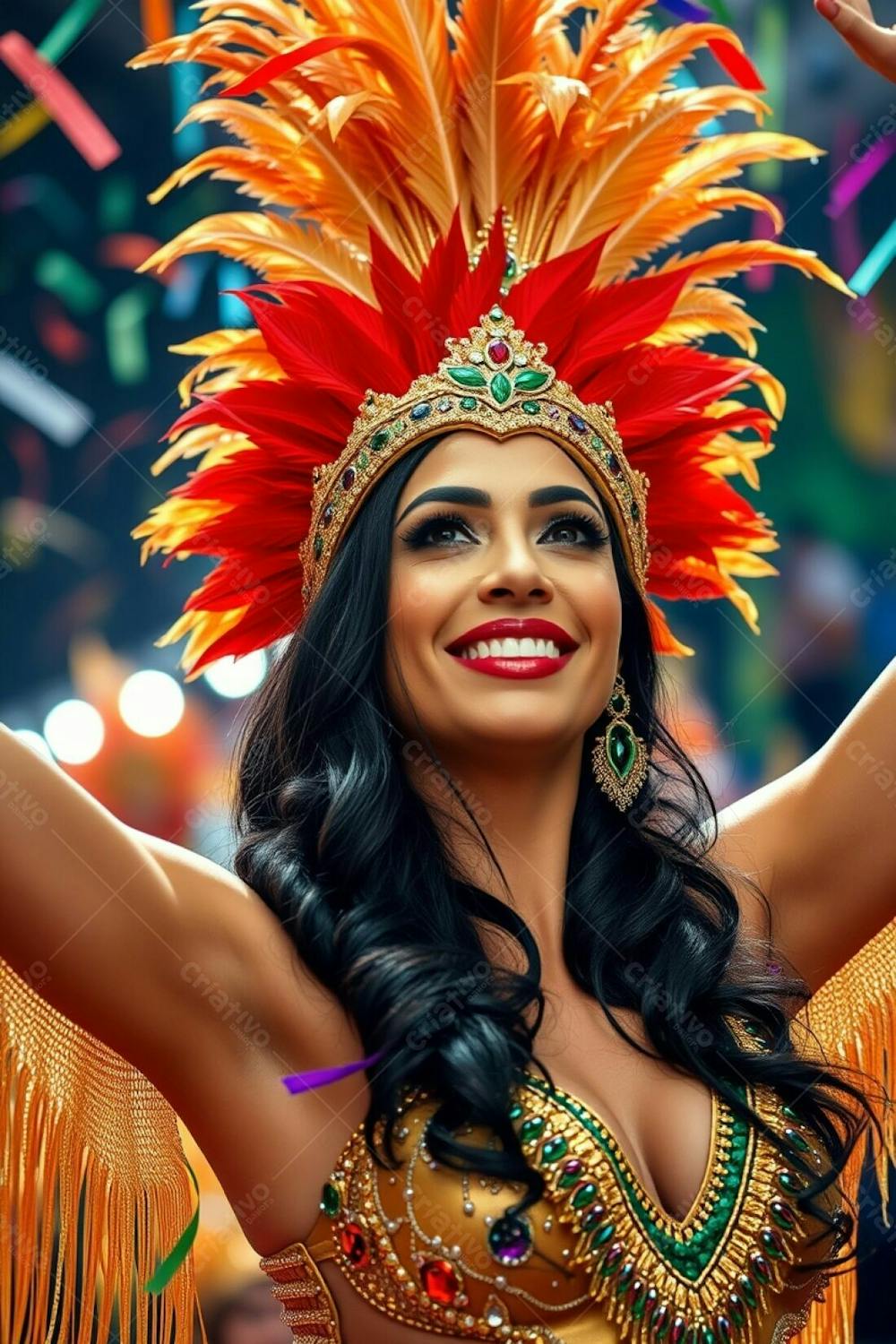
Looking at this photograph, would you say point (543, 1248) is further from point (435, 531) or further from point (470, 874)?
point (435, 531)

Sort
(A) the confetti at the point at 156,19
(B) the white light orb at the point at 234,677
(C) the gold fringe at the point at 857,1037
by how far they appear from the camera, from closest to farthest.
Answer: (C) the gold fringe at the point at 857,1037 < (A) the confetti at the point at 156,19 < (B) the white light orb at the point at 234,677

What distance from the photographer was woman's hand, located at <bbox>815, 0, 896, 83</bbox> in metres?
2.69

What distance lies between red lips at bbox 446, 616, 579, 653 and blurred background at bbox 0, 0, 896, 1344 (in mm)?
2762

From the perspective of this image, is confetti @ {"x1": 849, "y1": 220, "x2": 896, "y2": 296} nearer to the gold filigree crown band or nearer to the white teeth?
the gold filigree crown band

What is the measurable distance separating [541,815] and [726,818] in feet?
1.34

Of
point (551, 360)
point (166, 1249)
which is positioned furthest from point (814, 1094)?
point (551, 360)

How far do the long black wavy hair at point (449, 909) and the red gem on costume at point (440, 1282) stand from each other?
0.12 metres

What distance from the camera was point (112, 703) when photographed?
229 inches

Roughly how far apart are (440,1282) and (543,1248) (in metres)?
0.13

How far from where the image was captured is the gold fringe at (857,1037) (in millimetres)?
3188

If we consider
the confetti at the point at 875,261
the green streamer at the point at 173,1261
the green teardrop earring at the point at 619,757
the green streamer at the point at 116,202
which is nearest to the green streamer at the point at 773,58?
the confetti at the point at 875,261

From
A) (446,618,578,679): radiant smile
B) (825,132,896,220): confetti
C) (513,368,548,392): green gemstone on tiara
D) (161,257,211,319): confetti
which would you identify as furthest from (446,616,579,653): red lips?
(825,132,896,220): confetti

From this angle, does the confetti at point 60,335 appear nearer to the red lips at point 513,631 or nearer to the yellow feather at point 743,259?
the yellow feather at point 743,259

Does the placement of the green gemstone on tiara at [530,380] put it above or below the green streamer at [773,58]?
below
